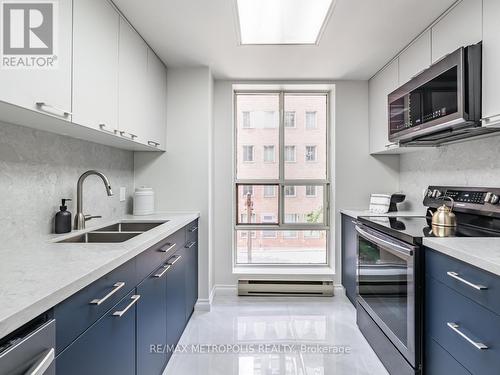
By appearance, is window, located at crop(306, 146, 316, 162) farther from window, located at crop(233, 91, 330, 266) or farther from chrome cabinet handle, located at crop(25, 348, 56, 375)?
chrome cabinet handle, located at crop(25, 348, 56, 375)

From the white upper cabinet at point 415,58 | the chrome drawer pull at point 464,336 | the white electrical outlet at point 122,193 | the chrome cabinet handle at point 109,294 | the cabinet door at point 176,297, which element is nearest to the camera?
the chrome cabinet handle at point 109,294

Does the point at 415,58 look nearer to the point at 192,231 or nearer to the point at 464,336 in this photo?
the point at 464,336

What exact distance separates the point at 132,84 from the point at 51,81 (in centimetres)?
84

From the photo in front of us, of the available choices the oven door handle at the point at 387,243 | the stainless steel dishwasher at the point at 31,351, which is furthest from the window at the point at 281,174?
the stainless steel dishwasher at the point at 31,351

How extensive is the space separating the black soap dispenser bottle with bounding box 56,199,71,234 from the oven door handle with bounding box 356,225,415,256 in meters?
1.93

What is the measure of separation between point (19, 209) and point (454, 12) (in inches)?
106

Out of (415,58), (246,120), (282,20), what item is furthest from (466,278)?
(246,120)

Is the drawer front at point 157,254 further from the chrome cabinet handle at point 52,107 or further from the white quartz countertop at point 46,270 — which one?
the chrome cabinet handle at point 52,107

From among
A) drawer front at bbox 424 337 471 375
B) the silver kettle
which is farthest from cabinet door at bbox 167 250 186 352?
the silver kettle

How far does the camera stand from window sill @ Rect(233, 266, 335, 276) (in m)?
3.05

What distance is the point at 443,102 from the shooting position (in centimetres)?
164

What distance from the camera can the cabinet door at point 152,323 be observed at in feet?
4.44

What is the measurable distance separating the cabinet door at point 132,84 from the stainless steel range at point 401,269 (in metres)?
1.86

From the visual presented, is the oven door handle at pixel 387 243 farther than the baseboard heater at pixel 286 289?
No
